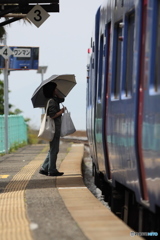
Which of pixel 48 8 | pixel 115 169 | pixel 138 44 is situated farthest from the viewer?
pixel 48 8

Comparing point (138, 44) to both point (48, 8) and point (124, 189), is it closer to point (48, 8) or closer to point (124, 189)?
point (124, 189)

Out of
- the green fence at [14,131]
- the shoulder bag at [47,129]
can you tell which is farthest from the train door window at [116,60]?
the green fence at [14,131]

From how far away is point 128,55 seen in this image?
9.49 m

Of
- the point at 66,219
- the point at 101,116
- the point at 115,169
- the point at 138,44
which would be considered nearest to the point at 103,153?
the point at 101,116

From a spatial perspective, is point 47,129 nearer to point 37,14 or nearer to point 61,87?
point 61,87

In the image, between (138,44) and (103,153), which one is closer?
(138,44)

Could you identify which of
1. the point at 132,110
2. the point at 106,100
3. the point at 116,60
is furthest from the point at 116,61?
the point at 132,110

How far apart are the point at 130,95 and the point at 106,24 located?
3157 mm

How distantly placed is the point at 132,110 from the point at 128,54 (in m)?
1.09

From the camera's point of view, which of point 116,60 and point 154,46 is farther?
point 116,60

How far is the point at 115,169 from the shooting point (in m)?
10.4

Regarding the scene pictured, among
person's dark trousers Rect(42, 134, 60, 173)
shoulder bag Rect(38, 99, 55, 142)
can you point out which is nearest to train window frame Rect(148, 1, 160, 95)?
shoulder bag Rect(38, 99, 55, 142)

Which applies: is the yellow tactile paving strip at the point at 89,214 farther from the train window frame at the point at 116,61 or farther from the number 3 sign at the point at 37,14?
the number 3 sign at the point at 37,14

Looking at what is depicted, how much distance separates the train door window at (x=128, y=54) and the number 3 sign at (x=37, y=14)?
14.9ft
